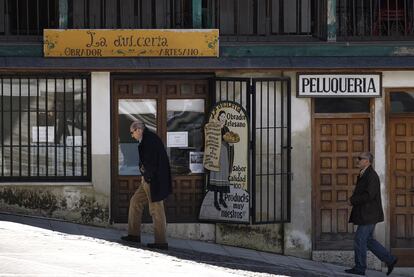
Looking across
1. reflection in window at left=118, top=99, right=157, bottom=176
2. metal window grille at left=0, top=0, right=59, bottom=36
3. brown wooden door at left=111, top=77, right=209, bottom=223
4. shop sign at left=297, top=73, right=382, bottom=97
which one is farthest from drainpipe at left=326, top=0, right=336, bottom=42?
metal window grille at left=0, top=0, right=59, bottom=36

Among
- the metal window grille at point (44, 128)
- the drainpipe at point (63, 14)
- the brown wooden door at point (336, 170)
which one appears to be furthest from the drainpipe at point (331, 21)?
the drainpipe at point (63, 14)

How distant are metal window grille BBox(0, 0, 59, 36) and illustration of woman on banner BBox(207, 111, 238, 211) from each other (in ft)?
10.6

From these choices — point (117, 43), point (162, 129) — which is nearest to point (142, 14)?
point (117, 43)

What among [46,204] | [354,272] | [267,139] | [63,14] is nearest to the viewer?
[354,272]

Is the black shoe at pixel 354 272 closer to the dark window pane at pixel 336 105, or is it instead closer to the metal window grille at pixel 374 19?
the dark window pane at pixel 336 105

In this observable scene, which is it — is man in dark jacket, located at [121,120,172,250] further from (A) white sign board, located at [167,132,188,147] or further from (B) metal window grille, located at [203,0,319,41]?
(B) metal window grille, located at [203,0,319,41]

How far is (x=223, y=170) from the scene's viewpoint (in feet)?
54.4

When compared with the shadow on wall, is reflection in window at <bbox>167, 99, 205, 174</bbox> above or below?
above

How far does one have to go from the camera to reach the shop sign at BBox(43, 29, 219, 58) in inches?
648

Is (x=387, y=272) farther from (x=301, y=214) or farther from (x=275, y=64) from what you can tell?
(x=275, y=64)

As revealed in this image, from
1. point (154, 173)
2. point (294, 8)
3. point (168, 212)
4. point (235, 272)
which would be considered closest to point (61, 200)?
point (168, 212)

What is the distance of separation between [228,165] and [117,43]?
8.21 feet

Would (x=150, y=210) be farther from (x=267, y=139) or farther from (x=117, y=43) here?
(x=117, y=43)

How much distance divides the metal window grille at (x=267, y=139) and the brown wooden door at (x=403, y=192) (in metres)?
1.74
